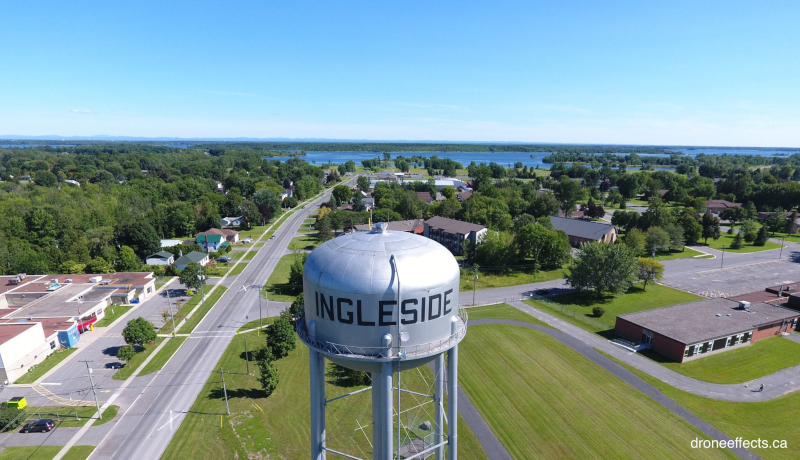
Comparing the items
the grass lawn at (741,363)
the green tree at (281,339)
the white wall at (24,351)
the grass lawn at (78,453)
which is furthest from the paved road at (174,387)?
the grass lawn at (741,363)

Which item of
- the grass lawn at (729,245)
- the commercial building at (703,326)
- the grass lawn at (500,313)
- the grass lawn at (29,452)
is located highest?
the commercial building at (703,326)

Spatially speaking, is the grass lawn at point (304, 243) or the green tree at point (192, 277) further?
the grass lawn at point (304, 243)

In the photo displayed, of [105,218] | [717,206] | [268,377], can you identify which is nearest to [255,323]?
[268,377]

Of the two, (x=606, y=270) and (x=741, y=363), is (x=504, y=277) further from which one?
(x=741, y=363)

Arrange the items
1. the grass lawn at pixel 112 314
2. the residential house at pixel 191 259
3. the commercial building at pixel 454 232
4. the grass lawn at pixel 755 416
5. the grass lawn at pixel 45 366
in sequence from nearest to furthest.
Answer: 1. the grass lawn at pixel 755 416
2. the grass lawn at pixel 45 366
3. the grass lawn at pixel 112 314
4. the residential house at pixel 191 259
5. the commercial building at pixel 454 232

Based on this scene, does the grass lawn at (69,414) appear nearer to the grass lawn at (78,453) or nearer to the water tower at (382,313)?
the grass lawn at (78,453)

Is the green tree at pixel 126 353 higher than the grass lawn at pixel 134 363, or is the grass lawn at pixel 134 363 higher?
the green tree at pixel 126 353
